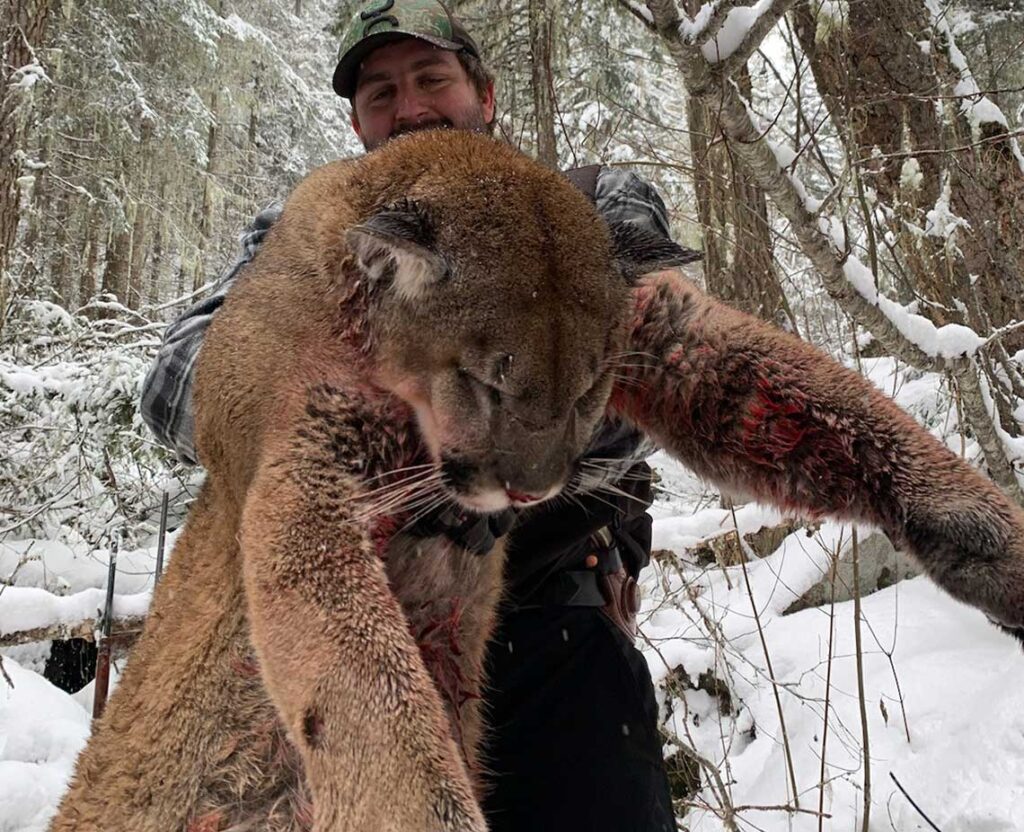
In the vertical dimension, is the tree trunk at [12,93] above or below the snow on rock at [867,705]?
above

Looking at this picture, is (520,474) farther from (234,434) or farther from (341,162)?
(341,162)

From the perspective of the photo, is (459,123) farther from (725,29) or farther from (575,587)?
(575,587)

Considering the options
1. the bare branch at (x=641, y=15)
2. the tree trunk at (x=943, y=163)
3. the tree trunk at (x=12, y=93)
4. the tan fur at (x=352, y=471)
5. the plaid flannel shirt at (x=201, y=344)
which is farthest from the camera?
the tree trunk at (x=12, y=93)

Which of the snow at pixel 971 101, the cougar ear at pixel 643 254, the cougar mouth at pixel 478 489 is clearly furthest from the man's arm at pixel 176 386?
the snow at pixel 971 101

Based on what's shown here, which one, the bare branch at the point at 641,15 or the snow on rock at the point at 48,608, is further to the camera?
the snow on rock at the point at 48,608

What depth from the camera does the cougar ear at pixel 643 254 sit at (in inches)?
99.2

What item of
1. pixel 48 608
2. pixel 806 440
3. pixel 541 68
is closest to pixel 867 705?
pixel 806 440

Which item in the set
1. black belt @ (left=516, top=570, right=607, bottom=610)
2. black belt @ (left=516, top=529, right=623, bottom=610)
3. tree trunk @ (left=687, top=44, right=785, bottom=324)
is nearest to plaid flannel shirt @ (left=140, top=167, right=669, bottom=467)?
black belt @ (left=516, top=529, right=623, bottom=610)

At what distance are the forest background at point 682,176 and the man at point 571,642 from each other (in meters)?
1.36

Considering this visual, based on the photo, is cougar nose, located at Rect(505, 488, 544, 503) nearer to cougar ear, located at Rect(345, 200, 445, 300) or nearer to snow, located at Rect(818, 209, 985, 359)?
cougar ear, located at Rect(345, 200, 445, 300)

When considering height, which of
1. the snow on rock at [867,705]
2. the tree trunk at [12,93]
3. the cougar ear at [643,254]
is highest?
the tree trunk at [12,93]

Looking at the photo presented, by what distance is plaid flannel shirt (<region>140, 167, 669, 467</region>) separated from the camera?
2.90 metres

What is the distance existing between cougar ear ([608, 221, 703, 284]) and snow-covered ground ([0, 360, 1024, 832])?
1858 mm

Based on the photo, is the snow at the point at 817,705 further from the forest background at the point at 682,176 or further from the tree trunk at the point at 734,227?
the tree trunk at the point at 734,227
